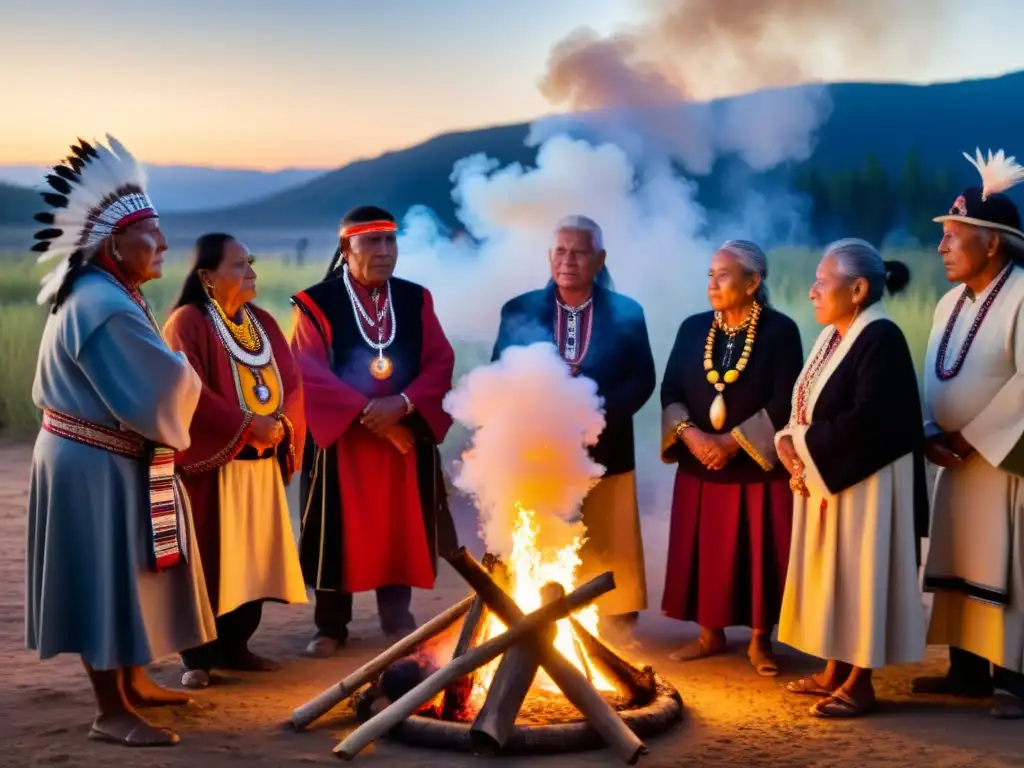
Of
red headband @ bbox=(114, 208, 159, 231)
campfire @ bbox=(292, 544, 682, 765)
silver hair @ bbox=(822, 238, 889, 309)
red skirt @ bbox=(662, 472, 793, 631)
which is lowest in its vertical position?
campfire @ bbox=(292, 544, 682, 765)

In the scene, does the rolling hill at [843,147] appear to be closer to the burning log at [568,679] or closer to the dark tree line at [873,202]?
the dark tree line at [873,202]

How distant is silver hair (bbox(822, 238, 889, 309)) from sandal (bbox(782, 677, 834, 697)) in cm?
176

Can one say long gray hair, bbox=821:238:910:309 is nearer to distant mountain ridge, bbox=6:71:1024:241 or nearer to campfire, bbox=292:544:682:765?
campfire, bbox=292:544:682:765

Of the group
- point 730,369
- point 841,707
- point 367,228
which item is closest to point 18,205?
point 367,228

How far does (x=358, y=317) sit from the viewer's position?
663cm

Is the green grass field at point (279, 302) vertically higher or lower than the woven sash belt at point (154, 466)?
higher

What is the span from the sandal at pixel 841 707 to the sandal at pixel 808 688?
0.23m

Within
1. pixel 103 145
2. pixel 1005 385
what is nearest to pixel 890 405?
pixel 1005 385

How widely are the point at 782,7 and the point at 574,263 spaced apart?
7983 mm

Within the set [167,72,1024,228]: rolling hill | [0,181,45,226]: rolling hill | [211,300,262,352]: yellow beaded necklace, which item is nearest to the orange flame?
[211,300,262,352]: yellow beaded necklace

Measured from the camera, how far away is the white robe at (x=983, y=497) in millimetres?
5387

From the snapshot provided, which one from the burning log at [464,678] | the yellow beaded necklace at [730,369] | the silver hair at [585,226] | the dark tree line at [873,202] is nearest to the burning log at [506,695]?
the burning log at [464,678]

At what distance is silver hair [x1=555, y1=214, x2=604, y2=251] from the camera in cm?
644

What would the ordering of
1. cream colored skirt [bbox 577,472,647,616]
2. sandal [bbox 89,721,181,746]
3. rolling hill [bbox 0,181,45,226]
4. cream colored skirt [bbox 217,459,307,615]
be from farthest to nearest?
rolling hill [bbox 0,181,45,226] < cream colored skirt [bbox 577,472,647,616] < cream colored skirt [bbox 217,459,307,615] < sandal [bbox 89,721,181,746]
